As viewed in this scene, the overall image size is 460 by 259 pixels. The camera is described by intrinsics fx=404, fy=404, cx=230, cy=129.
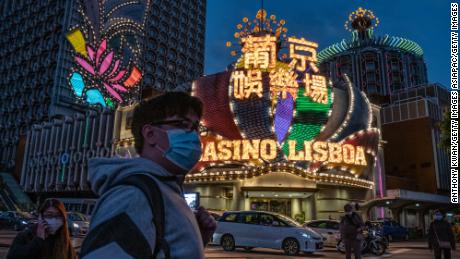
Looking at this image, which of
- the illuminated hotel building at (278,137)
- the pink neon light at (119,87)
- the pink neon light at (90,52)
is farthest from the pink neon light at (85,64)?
the illuminated hotel building at (278,137)

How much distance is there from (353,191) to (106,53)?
47.8m

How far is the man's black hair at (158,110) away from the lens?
7.36ft

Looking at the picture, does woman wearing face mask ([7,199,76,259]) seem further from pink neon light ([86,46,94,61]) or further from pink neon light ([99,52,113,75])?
pink neon light ([99,52,113,75])

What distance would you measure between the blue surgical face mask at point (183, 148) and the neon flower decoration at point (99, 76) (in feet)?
206

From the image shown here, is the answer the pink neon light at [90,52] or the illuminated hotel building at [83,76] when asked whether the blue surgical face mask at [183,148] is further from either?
the pink neon light at [90,52]

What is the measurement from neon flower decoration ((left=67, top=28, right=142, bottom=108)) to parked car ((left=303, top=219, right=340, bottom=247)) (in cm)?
4899

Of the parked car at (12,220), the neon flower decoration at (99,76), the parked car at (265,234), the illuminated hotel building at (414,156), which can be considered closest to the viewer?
the parked car at (265,234)

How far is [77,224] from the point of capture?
23344 millimetres

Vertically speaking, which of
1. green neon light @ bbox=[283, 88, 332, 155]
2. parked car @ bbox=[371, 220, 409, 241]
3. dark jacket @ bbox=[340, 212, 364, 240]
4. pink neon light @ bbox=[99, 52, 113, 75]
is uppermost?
pink neon light @ bbox=[99, 52, 113, 75]

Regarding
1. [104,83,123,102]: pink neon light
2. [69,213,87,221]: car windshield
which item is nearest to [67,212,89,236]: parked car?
[69,213,87,221]: car windshield

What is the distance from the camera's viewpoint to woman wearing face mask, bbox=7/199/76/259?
12.5ft

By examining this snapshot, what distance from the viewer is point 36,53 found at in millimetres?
67250

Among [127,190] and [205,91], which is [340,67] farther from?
[127,190]

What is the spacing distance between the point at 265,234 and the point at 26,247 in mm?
13429
